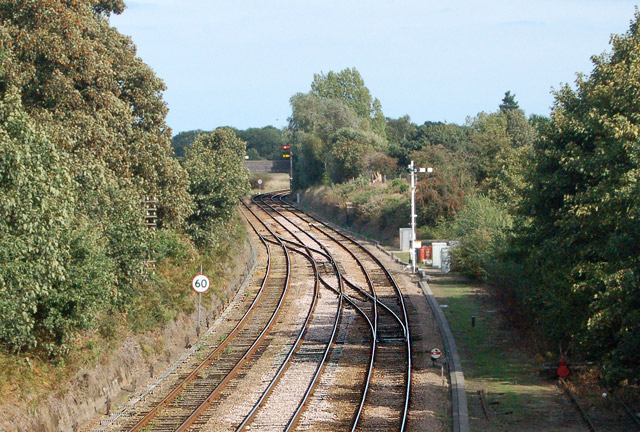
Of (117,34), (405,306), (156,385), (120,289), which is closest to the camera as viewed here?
(156,385)

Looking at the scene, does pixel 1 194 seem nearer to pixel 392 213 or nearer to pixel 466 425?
pixel 466 425

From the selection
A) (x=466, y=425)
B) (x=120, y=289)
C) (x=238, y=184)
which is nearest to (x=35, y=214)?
(x=120, y=289)

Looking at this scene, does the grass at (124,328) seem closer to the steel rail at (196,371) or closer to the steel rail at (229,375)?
the steel rail at (196,371)

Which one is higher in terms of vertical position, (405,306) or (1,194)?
(1,194)

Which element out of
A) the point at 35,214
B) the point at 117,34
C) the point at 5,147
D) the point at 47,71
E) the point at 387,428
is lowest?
the point at 387,428

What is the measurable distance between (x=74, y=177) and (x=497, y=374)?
11715 mm

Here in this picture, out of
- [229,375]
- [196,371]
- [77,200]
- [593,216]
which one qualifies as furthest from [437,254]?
[77,200]

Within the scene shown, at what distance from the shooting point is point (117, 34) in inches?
1041

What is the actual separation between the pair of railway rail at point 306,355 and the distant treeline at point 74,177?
2710 mm

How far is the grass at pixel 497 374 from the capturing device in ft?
51.5

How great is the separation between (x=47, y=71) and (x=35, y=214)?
7555 mm

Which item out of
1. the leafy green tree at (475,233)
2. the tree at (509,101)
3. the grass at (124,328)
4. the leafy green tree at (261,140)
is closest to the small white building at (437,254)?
the leafy green tree at (475,233)

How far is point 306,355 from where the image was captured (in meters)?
22.0

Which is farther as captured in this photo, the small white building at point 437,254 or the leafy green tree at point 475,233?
the small white building at point 437,254
